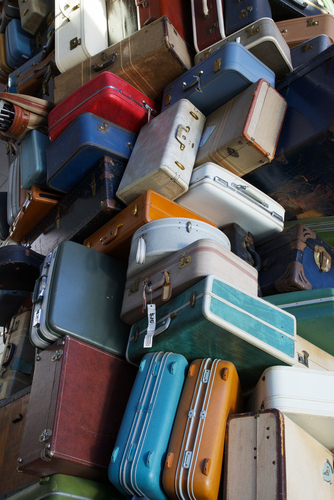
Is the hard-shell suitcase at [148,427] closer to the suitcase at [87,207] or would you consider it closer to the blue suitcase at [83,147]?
the suitcase at [87,207]

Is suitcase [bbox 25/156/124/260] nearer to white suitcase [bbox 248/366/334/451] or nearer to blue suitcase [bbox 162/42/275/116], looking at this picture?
blue suitcase [bbox 162/42/275/116]

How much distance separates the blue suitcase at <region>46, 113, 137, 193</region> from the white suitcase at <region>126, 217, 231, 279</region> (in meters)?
0.81

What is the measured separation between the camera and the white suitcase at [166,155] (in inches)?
102

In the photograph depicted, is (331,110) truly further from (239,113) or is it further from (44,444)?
(44,444)

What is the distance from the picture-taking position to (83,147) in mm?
2885

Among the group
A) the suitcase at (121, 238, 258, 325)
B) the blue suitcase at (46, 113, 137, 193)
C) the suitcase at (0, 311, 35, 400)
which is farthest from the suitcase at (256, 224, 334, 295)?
the suitcase at (0, 311, 35, 400)

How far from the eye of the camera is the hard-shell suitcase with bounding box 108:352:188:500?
176 cm

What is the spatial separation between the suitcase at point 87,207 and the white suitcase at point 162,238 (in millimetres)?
481

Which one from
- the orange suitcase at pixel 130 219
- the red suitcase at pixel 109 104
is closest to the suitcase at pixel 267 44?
the red suitcase at pixel 109 104

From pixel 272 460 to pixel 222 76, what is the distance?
217 cm

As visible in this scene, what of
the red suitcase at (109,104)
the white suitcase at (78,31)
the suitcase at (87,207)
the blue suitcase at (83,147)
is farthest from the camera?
the white suitcase at (78,31)

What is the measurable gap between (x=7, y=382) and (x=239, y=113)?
7.37 ft

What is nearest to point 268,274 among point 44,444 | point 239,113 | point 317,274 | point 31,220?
point 317,274

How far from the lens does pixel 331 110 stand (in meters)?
2.58
